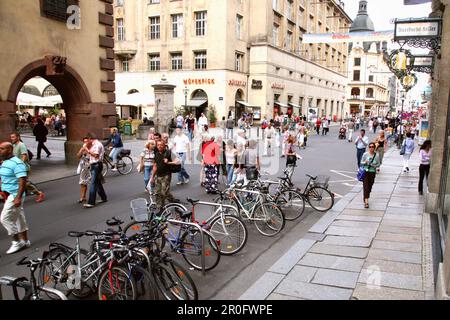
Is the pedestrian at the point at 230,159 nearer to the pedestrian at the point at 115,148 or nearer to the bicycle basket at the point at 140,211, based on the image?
the pedestrian at the point at 115,148

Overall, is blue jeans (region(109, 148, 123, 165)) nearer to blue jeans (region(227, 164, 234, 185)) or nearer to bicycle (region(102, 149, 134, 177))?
bicycle (region(102, 149, 134, 177))

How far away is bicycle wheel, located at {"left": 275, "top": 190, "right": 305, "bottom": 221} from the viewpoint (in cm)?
925

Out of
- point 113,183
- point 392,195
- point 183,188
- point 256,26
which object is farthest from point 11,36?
point 256,26

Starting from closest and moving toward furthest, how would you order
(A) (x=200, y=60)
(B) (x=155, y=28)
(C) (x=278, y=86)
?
(A) (x=200, y=60) < (B) (x=155, y=28) < (C) (x=278, y=86)

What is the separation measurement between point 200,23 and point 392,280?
125 feet

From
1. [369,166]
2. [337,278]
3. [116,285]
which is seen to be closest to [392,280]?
[337,278]

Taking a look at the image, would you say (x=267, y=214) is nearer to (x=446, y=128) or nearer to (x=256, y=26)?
(x=446, y=128)

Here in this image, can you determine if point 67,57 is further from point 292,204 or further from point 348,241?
point 348,241

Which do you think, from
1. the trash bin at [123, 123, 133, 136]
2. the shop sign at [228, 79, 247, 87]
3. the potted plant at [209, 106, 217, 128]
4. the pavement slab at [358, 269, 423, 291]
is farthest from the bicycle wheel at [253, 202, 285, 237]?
the shop sign at [228, 79, 247, 87]

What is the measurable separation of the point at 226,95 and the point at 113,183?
92.1 ft

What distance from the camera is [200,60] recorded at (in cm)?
4075

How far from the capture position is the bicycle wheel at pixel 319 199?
9844 mm

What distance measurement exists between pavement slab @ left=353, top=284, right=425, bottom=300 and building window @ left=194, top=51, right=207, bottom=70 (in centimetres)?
3724

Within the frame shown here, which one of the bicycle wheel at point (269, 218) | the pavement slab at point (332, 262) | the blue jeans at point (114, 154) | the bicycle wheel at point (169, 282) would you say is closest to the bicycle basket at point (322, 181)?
the bicycle wheel at point (269, 218)
